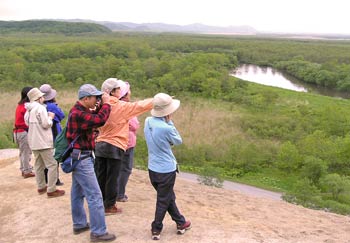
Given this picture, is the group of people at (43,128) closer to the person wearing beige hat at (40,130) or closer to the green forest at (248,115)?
the person wearing beige hat at (40,130)

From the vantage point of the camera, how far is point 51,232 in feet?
15.6

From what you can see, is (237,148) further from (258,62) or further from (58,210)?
(258,62)

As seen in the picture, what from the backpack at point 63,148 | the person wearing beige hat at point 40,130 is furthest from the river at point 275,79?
the backpack at point 63,148

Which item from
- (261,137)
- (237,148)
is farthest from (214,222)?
(261,137)

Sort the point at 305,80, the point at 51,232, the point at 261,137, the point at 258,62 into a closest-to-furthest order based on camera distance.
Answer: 1. the point at 51,232
2. the point at 261,137
3. the point at 305,80
4. the point at 258,62

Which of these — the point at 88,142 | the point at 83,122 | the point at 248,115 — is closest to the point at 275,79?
the point at 248,115

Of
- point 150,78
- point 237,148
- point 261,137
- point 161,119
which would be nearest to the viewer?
point 161,119

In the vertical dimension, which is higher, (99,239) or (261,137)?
(99,239)

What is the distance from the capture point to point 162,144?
3969 millimetres

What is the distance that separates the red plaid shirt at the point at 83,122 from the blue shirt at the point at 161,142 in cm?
49

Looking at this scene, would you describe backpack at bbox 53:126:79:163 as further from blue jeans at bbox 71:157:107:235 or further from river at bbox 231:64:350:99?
river at bbox 231:64:350:99

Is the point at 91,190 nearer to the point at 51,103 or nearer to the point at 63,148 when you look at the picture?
the point at 63,148

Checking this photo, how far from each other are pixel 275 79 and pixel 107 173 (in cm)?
4964

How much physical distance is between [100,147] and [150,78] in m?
38.7
